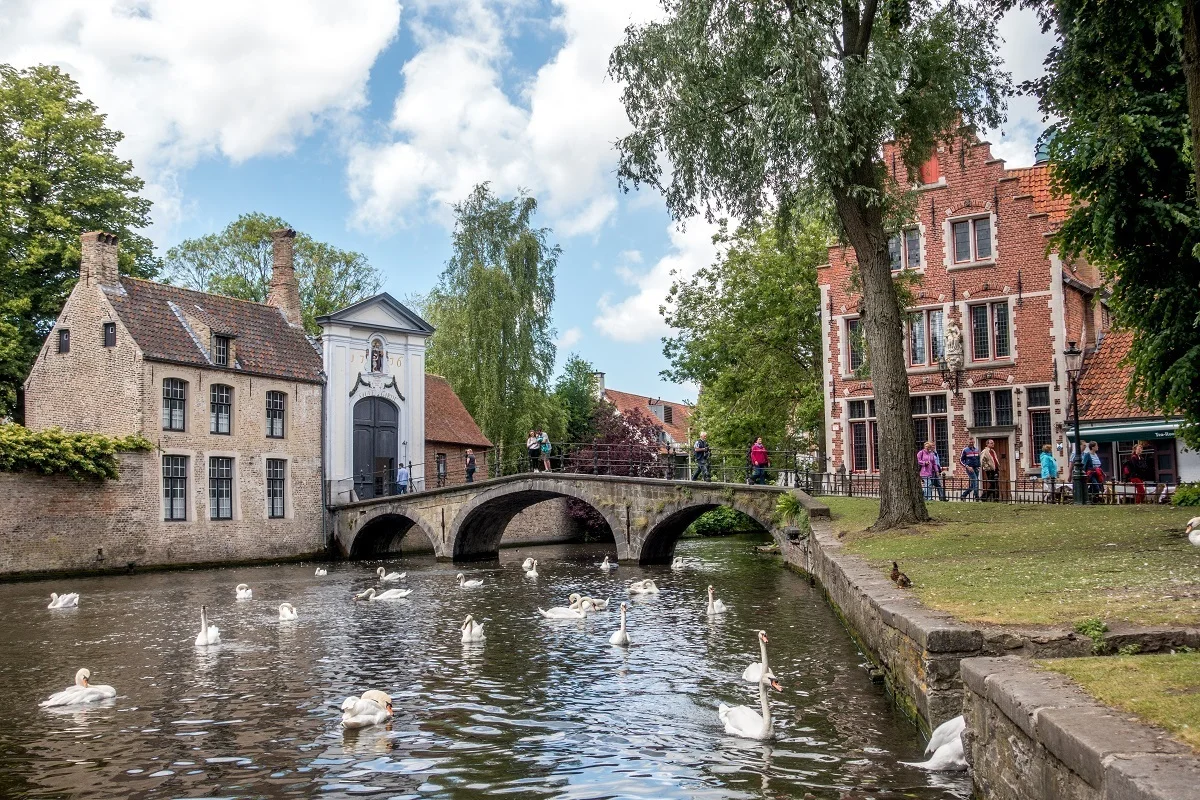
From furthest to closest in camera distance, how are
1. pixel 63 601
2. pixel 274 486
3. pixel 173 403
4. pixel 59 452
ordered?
pixel 274 486 → pixel 173 403 → pixel 59 452 → pixel 63 601

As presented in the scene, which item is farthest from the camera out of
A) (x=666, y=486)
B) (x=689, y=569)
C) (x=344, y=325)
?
(x=344, y=325)

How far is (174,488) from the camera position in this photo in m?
28.2

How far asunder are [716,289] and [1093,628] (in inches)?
1140

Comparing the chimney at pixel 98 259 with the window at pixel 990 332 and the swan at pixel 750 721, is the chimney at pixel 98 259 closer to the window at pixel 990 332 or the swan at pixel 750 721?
the window at pixel 990 332

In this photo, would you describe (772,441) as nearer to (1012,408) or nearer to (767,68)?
(1012,408)

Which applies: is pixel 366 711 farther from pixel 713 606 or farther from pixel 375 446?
pixel 375 446

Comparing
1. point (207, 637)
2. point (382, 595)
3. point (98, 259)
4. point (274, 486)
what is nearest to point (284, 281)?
point (98, 259)

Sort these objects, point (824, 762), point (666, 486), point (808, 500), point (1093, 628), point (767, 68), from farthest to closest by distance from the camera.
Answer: point (666, 486) < point (808, 500) < point (767, 68) < point (824, 762) < point (1093, 628)

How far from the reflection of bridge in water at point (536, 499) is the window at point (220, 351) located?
5973 millimetres

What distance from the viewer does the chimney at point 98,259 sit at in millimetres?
27969

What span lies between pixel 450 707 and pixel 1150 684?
19.6 feet

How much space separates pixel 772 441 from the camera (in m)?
34.4

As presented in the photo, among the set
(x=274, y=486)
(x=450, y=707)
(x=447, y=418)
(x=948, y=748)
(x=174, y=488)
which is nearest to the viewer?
(x=948, y=748)

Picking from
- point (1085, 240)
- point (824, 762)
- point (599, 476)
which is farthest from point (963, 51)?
point (599, 476)
